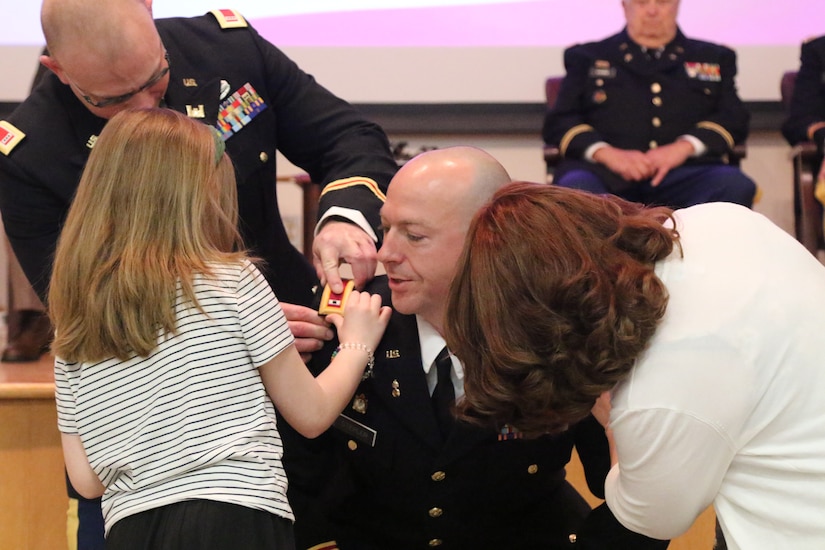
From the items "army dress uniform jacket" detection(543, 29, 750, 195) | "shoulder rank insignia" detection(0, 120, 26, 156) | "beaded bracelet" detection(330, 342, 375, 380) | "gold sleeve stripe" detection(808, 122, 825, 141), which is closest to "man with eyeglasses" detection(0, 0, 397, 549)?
"shoulder rank insignia" detection(0, 120, 26, 156)

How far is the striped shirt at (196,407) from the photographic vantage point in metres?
1.53

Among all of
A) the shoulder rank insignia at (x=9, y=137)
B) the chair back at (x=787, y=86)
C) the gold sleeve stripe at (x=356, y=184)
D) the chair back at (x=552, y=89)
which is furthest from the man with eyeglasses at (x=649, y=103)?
the shoulder rank insignia at (x=9, y=137)

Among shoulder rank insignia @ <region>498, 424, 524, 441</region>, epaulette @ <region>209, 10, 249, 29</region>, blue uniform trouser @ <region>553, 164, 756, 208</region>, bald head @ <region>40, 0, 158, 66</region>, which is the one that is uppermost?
bald head @ <region>40, 0, 158, 66</region>

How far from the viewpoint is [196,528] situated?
150 cm

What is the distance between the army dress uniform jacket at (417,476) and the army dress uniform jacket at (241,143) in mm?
389

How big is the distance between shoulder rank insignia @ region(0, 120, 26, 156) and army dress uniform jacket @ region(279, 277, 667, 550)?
0.83 metres

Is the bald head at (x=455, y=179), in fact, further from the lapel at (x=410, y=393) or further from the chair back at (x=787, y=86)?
the chair back at (x=787, y=86)

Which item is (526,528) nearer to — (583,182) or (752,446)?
(752,446)

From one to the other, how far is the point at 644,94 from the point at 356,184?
2049 millimetres

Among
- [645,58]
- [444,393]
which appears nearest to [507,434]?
[444,393]

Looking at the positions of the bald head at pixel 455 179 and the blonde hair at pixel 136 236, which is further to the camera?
the bald head at pixel 455 179

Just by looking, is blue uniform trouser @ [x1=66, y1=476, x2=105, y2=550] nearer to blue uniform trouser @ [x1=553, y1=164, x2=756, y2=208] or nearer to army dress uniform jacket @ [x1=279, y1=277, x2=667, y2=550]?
army dress uniform jacket @ [x1=279, y1=277, x2=667, y2=550]

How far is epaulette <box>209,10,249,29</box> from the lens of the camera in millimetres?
2375

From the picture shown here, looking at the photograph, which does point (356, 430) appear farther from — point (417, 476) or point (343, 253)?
point (343, 253)
